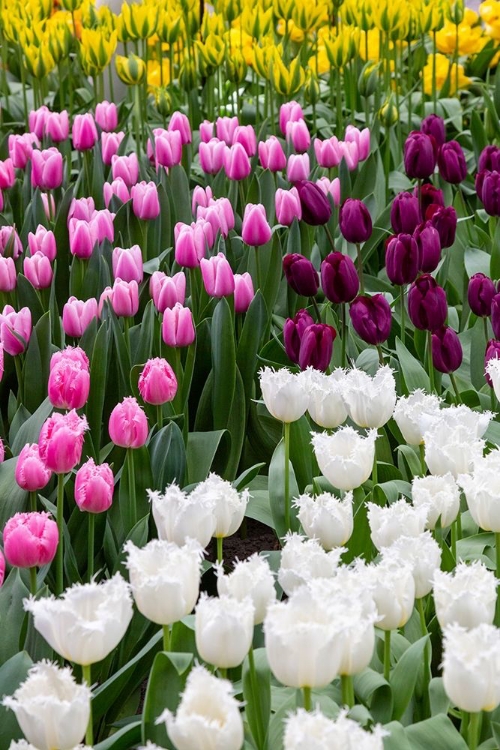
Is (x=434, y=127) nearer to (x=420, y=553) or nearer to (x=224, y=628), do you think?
(x=420, y=553)

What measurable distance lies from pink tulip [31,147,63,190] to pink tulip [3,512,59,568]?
169cm

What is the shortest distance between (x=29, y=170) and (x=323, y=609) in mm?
2451

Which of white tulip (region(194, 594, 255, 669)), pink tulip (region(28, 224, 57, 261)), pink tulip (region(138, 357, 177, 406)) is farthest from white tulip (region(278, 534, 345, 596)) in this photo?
pink tulip (region(28, 224, 57, 261))

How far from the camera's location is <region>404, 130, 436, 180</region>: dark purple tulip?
2715mm

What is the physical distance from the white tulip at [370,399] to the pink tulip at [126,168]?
4.92 ft

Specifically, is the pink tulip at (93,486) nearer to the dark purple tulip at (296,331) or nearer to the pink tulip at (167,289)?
the dark purple tulip at (296,331)

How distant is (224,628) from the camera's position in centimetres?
98

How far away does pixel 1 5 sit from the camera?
478 cm

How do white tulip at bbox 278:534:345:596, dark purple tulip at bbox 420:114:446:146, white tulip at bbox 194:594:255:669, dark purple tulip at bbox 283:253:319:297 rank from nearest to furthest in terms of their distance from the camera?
white tulip at bbox 194:594:255:669
white tulip at bbox 278:534:345:596
dark purple tulip at bbox 283:253:319:297
dark purple tulip at bbox 420:114:446:146

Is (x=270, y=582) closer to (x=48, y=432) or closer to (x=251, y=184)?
(x=48, y=432)

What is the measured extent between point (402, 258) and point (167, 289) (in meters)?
0.47

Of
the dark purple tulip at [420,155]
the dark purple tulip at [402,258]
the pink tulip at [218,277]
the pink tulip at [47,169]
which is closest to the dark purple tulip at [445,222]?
the dark purple tulip at [402,258]

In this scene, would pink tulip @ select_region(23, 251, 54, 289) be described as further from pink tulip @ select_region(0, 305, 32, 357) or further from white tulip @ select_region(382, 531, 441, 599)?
white tulip @ select_region(382, 531, 441, 599)

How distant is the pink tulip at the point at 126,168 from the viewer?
2918 mm
